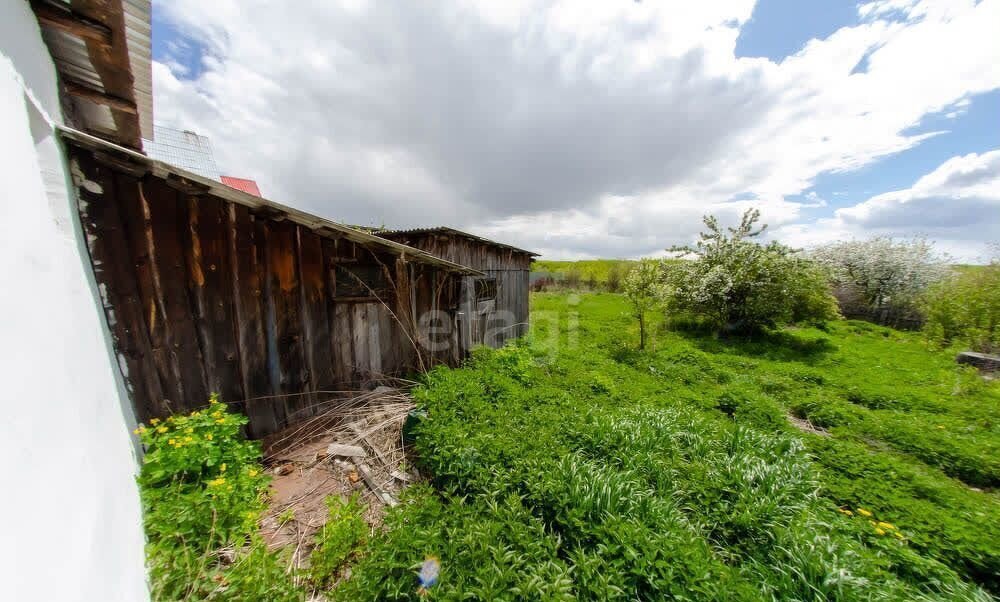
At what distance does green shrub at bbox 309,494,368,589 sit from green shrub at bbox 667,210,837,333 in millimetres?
10789

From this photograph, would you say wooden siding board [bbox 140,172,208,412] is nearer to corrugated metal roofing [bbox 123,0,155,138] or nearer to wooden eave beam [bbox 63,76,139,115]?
wooden eave beam [bbox 63,76,139,115]

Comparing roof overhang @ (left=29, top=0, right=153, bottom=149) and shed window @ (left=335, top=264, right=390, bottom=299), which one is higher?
roof overhang @ (left=29, top=0, right=153, bottom=149)

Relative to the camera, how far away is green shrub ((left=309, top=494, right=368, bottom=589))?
95.4 inches

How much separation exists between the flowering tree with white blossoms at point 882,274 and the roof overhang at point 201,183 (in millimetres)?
18920

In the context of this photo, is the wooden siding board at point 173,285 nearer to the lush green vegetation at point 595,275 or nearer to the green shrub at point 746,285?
the green shrub at point 746,285

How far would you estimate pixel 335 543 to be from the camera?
254 cm

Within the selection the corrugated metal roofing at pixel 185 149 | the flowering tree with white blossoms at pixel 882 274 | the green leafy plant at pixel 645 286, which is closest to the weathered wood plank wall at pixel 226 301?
the green leafy plant at pixel 645 286

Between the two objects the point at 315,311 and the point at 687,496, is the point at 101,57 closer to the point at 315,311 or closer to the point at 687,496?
the point at 315,311

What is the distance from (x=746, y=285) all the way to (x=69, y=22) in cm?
1516

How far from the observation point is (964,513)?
10.9 ft

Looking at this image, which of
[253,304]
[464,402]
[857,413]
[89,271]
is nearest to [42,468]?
[89,271]

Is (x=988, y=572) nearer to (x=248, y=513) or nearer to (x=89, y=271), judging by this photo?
(x=248, y=513)

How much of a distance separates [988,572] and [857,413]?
386 centimetres

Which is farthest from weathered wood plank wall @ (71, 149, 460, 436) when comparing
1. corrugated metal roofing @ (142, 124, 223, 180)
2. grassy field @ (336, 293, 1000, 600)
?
corrugated metal roofing @ (142, 124, 223, 180)
